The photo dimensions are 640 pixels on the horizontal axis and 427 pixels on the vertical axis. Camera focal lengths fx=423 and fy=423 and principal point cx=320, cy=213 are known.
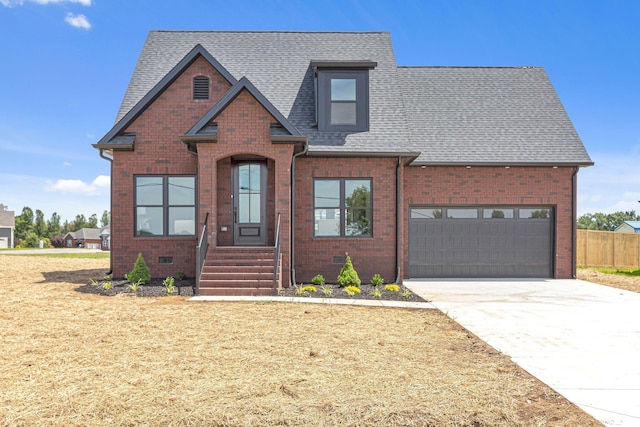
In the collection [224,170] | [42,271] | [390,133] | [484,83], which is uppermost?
[484,83]

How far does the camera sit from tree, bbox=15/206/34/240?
71000mm

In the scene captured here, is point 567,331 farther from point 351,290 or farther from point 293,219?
point 293,219

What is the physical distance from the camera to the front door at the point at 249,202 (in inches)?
494

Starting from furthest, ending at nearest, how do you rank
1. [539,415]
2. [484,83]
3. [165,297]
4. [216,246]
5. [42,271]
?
1. [484,83]
2. [42,271]
3. [216,246]
4. [165,297]
5. [539,415]

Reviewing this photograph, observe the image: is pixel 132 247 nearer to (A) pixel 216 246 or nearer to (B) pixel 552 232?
(A) pixel 216 246

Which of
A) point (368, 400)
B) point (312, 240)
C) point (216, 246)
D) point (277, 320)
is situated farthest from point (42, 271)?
point (368, 400)

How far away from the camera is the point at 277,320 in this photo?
25.0 feet

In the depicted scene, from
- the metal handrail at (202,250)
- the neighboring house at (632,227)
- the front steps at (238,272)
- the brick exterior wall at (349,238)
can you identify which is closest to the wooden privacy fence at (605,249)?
the brick exterior wall at (349,238)

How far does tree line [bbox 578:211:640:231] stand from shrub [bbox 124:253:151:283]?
104654 mm

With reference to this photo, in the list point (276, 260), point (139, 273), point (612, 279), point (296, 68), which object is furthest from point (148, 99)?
point (612, 279)

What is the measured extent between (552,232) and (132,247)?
545 inches

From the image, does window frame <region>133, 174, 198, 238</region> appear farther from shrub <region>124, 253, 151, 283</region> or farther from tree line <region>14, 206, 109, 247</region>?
tree line <region>14, 206, 109, 247</region>

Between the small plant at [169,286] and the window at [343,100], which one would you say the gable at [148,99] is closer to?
the window at [343,100]

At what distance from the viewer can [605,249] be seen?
19375 mm
